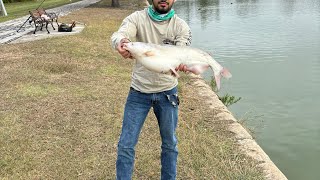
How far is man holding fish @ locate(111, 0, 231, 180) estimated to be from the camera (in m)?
3.99

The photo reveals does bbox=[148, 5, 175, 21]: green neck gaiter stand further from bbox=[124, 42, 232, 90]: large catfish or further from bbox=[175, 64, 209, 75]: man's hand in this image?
bbox=[175, 64, 209, 75]: man's hand

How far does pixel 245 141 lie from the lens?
6.46 m

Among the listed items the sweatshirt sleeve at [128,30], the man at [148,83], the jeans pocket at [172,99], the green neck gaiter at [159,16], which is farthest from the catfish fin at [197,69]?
the sweatshirt sleeve at [128,30]

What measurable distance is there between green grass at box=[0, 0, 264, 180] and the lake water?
1.59 metres

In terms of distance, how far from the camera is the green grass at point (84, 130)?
17.8 feet

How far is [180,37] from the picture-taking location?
4254mm

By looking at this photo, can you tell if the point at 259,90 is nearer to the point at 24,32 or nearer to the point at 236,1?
the point at 24,32

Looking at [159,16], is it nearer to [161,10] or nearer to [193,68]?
[161,10]

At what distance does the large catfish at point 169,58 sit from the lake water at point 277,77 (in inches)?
149

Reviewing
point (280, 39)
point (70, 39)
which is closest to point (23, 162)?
point (70, 39)

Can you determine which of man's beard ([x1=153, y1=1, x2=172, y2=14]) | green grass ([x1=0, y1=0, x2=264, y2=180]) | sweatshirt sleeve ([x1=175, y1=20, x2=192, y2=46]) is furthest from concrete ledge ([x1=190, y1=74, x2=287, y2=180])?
man's beard ([x1=153, y1=1, x2=172, y2=14])

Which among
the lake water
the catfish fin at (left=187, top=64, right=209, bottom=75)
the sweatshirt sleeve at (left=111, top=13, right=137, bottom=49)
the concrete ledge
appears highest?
the sweatshirt sleeve at (left=111, top=13, right=137, bottom=49)

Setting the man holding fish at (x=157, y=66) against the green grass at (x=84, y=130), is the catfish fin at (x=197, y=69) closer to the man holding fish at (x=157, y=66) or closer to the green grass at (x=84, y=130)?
the man holding fish at (x=157, y=66)

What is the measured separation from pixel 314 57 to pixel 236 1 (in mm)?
27721
